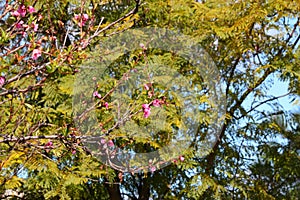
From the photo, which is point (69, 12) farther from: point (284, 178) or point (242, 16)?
point (284, 178)

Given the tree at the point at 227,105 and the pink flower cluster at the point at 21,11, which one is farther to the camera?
the tree at the point at 227,105

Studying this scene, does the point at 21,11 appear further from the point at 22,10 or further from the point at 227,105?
the point at 227,105

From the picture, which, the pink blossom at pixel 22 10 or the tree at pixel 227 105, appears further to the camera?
the tree at pixel 227 105

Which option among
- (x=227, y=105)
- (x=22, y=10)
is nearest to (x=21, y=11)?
(x=22, y=10)

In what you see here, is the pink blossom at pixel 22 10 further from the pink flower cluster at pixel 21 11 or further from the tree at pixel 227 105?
the tree at pixel 227 105

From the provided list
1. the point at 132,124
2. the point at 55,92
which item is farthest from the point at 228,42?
the point at 55,92

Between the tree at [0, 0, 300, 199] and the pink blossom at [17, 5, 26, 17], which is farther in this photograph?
the tree at [0, 0, 300, 199]

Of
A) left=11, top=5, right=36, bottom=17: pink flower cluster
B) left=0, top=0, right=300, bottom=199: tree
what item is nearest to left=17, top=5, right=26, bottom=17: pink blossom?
left=11, top=5, right=36, bottom=17: pink flower cluster

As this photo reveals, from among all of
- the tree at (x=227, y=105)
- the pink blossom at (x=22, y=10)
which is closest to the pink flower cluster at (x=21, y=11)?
the pink blossom at (x=22, y=10)

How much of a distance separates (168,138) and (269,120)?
115 cm

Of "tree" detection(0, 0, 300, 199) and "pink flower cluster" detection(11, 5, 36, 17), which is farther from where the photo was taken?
"tree" detection(0, 0, 300, 199)

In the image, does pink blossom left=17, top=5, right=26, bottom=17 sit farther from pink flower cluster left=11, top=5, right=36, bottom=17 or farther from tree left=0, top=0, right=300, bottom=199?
tree left=0, top=0, right=300, bottom=199

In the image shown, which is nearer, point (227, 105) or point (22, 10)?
point (22, 10)

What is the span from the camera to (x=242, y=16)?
326 centimetres
